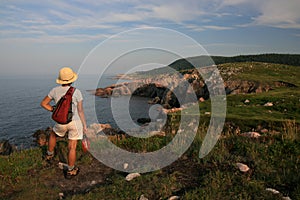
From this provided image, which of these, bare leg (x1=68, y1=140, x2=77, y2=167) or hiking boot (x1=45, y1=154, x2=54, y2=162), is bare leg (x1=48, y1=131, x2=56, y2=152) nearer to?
hiking boot (x1=45, y1=154, x2=54, y2=162)

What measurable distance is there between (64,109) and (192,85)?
5955 centimetres

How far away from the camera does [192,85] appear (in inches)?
2547

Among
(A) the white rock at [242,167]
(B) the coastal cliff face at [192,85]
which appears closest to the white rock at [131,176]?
(A) the white rock at [242,167]

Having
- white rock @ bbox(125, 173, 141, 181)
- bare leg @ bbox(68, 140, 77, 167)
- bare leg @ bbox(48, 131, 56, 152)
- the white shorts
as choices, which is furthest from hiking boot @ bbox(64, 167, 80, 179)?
white rock @ bbox(125, 173, 141, 181)

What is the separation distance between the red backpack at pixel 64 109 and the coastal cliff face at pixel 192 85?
8.49 metres

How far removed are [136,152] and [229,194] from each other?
12.7 feet

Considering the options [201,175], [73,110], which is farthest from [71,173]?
[201,175]

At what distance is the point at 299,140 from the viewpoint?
7.34 metres

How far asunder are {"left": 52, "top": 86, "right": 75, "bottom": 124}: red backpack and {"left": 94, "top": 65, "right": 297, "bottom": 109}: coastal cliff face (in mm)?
8491

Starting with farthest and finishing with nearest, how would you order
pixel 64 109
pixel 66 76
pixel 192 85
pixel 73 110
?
pixel 192 85 → pixel 73 110 → pixel 66 76 → pixel 64 109

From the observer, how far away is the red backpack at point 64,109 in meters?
6.72

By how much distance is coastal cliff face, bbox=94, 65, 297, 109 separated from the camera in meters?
44.2

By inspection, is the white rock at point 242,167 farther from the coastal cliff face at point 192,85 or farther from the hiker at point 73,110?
the coastal cliff face at point 192,85

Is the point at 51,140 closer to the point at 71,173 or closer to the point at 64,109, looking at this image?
the point at 71,173
